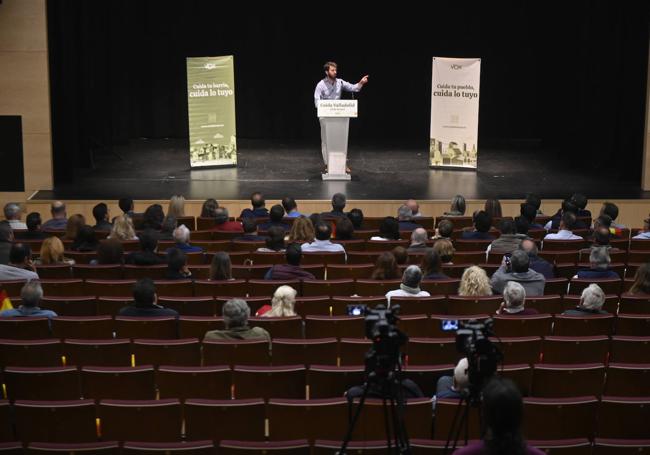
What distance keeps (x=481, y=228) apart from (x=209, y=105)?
6.45 m

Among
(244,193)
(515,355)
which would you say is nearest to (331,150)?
(244,193)

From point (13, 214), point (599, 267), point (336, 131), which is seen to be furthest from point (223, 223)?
point (599, 267)

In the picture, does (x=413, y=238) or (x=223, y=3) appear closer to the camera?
(x=413, y=238)

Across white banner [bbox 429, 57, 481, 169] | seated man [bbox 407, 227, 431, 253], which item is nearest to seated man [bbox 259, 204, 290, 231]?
seated man [bbox 407, 227, 431, 253]

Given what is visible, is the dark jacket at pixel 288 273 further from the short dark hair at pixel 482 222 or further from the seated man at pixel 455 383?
the seated man at pixel 455 383

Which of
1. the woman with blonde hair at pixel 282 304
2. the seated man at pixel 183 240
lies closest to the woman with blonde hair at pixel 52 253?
the seated man at pixel 183 240

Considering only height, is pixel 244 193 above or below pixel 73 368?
above

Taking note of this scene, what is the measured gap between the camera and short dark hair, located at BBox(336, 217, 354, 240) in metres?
10.3

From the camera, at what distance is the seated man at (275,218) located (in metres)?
10.5

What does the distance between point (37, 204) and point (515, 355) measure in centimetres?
931

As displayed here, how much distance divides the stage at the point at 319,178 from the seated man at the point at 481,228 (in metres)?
3.37

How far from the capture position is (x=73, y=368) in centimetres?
598

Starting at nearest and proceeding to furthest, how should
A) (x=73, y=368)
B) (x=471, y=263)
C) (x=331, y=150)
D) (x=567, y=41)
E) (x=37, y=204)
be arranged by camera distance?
(x=73, y=368), (x=471, y=263), (x=37, y=204), (x=331, y=150), (x=567, y=41)

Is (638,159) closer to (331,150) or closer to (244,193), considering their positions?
(331,150)
